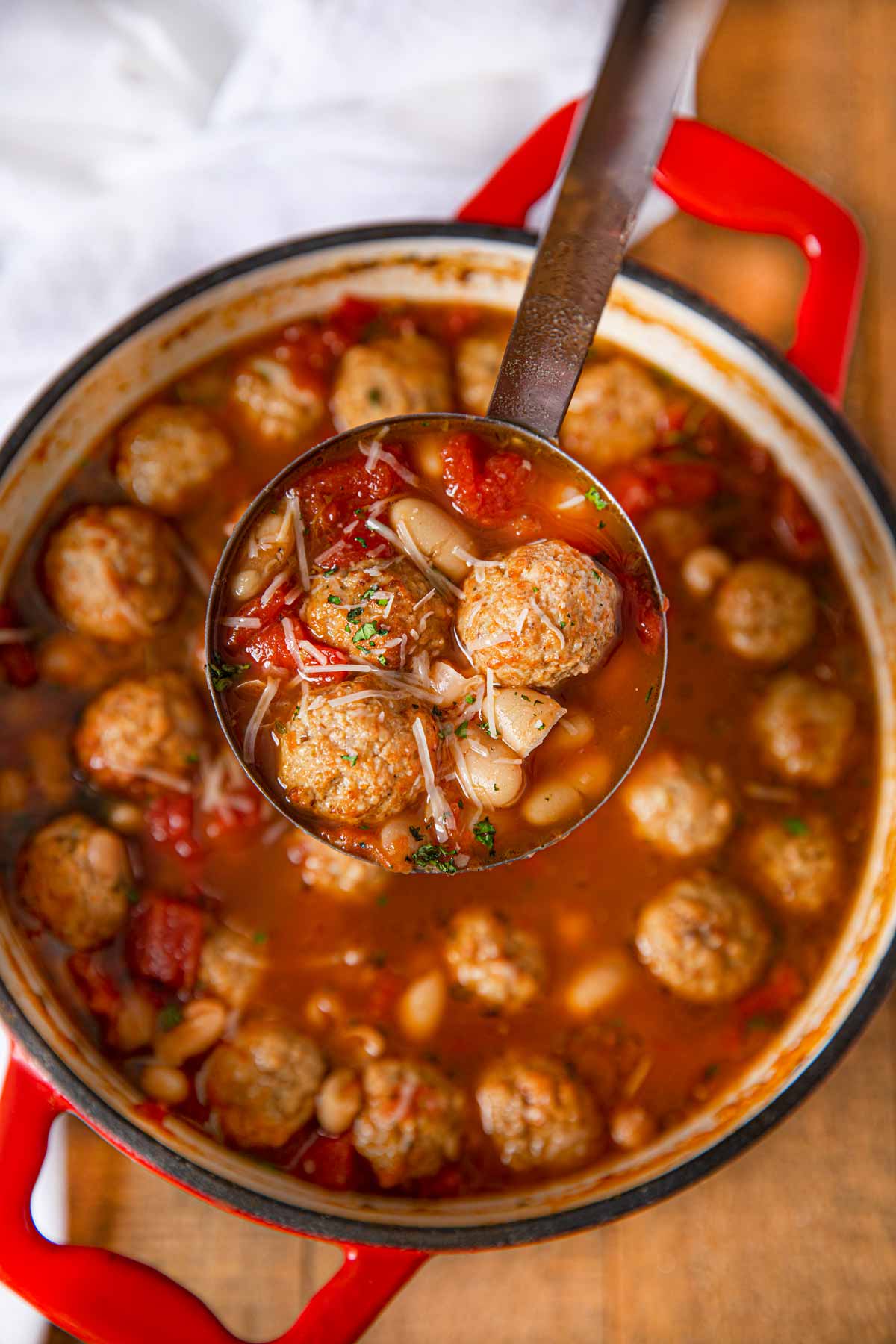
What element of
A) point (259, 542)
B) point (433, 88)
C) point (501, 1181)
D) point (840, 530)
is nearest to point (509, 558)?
point (259, 542)

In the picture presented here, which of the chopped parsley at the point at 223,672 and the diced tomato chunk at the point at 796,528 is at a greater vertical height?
the diced tomato chunk at the point at 796,528

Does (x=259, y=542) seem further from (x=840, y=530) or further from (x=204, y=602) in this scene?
(x=840, y=530)

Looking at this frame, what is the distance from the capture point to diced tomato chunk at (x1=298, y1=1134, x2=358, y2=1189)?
2719 mm

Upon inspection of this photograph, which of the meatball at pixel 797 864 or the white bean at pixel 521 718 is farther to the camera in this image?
the meatball at pixel 797 864

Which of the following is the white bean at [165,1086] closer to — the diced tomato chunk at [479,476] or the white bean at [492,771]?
the white bean at [492,771]

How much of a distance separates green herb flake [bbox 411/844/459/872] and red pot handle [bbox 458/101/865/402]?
4.94 feet

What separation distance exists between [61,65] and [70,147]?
0.22 m

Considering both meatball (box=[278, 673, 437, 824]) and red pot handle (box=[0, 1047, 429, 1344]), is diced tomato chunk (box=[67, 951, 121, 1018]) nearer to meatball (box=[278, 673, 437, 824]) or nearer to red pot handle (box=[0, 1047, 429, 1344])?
red pot handle (box=[0, 1047, 429, 1344])

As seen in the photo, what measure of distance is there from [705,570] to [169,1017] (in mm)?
1727

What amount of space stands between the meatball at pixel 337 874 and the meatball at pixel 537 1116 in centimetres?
54

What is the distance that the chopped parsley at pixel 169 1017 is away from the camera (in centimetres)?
274

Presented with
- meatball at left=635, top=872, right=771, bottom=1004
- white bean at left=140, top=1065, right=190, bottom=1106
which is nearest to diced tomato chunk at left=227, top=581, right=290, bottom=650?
white bean at left=140, top=1065, right=190, bottom=1106

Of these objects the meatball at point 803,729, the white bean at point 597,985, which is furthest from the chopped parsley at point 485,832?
the meatball at point 803,729

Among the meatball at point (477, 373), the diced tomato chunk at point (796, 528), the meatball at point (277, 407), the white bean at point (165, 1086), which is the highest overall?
the diced tomato chunk at point (796, 528)
